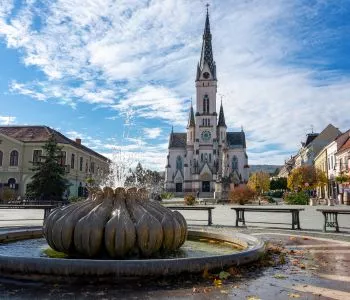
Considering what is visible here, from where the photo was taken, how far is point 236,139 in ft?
383

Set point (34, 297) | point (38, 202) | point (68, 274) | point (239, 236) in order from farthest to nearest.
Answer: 1. point (38, 202)
2. point (239, 236)
3. point (68, 274)
4. point (34, 297)

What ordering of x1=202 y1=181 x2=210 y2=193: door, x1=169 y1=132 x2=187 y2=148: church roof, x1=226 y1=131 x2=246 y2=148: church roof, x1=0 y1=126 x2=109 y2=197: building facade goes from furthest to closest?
x1=169 y1=132 x2=187 y2=148: church roof
x1=226 y1=131 x2=246 y2=148: church roof
x1=202 y1=181 x2=210 y2=193: door
x1=0 y1=126 x2=109 y2=197: building facade

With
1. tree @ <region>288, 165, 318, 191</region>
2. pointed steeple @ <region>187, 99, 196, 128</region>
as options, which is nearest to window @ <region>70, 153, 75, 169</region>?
tree @ <region>288, 165, 318, 191</region>

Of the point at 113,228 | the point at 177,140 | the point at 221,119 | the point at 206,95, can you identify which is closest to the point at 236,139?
the point at 221,119

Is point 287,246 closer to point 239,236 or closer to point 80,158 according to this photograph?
point 239,236

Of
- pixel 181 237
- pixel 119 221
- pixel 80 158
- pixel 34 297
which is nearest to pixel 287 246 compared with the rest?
pixel 181 237

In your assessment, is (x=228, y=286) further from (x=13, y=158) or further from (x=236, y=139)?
(x=236, y=139)

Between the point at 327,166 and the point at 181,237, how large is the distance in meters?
59.8

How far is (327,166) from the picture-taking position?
62.6 meters

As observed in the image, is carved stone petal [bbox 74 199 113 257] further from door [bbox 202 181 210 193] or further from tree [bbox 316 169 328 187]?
door [bbox 202 181 210 193]

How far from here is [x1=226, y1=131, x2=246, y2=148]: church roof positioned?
376 ft

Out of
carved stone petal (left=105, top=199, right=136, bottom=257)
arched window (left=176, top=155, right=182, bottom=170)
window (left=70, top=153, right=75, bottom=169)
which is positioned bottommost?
carved stone petal (left=105, top=199, right=136, bottom=257)

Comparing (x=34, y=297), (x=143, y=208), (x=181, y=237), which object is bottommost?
(x=34, y=297)

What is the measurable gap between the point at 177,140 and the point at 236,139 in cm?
1750
